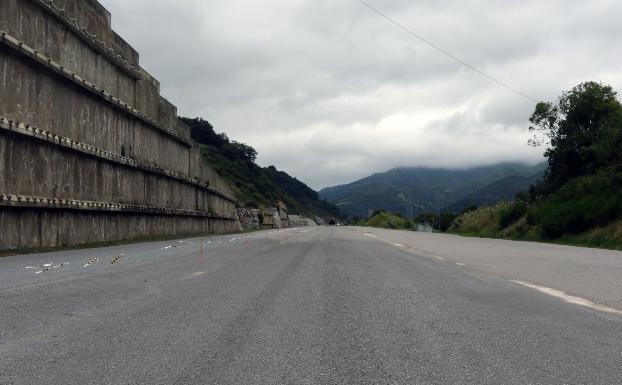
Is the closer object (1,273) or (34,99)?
(1,273)

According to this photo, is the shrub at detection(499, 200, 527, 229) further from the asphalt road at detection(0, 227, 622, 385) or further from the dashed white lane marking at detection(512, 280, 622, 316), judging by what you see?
the asphalt road at detection(0, 227, 622, 385)

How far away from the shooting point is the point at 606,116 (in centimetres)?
4684

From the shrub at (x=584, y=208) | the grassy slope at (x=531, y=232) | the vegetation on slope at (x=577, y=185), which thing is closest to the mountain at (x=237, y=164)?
the grassy slope at (x=531, y=232)

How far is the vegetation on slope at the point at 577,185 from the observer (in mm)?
28641

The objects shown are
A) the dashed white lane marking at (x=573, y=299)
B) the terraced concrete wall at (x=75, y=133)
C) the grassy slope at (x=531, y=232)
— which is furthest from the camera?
the grassy slope at (x=531, y=232)

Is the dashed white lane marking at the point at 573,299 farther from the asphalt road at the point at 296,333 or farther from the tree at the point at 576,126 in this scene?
the tree at the point at 576,126

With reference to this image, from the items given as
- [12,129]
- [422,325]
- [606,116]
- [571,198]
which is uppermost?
[606,116]

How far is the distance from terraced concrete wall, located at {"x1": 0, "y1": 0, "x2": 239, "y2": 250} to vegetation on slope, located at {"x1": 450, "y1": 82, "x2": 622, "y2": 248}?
2226 cm

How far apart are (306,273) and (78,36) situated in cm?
1738

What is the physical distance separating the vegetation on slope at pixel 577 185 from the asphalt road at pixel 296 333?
19.3 m

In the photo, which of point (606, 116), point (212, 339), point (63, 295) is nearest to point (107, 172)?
point (63, 295)

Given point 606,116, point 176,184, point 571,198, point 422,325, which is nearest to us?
point 422,325

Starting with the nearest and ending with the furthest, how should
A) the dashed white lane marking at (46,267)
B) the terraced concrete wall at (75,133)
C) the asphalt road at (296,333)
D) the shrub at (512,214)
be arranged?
the asphalt road at (296,333) < the dashed white lane marking at (46,267) < the terraced concrete wall at (75,133) < the shrub at (512,214)

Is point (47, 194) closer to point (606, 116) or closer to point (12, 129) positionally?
point (12, 129)
